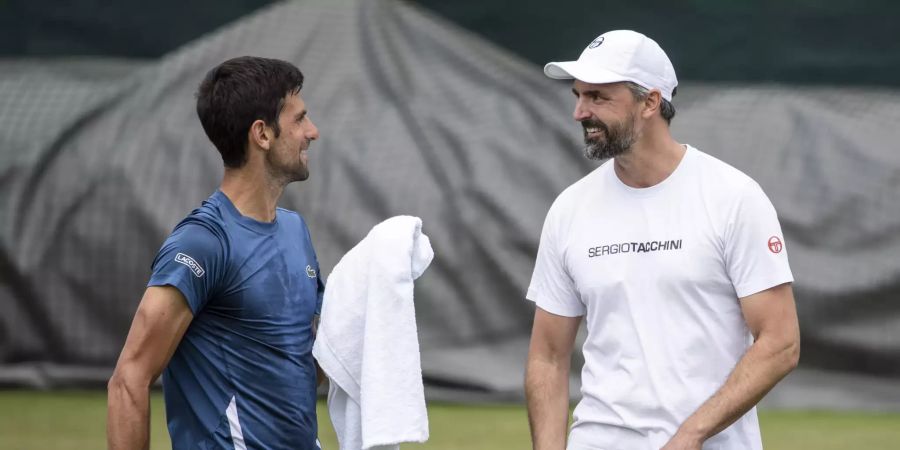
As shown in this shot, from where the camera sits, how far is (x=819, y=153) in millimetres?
6723

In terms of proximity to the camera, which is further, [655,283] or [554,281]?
[554,281]

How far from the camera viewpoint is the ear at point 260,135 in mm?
2893

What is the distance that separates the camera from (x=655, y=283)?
288 cm

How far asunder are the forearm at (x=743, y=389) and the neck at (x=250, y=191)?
0.98 meters

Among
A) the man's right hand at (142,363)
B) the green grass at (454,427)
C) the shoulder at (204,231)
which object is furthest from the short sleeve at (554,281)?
the green grass at (454,427)

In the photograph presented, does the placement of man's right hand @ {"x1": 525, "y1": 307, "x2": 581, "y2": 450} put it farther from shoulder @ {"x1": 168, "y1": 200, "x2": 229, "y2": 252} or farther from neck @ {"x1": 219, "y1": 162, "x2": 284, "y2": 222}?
shoulder @ {"x1": 168, "y1": 200, "x2": 229, "y2": 252}

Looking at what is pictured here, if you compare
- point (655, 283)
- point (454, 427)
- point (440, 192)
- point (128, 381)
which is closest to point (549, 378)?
point (655, 283)

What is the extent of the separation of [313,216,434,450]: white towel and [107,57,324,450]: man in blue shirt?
0.22 ft

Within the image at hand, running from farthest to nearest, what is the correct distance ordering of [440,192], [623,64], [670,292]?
[440,192] → [623,64] → [670,292]

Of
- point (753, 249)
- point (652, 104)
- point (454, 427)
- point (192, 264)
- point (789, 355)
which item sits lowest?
point (454, 427)

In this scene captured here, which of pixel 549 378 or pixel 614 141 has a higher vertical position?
pixel 614 141

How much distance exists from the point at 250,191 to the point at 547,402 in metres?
0.81

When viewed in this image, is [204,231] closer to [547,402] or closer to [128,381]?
[128,381]

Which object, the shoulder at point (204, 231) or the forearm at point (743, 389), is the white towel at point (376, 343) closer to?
the shoulder at point (204, 231)
